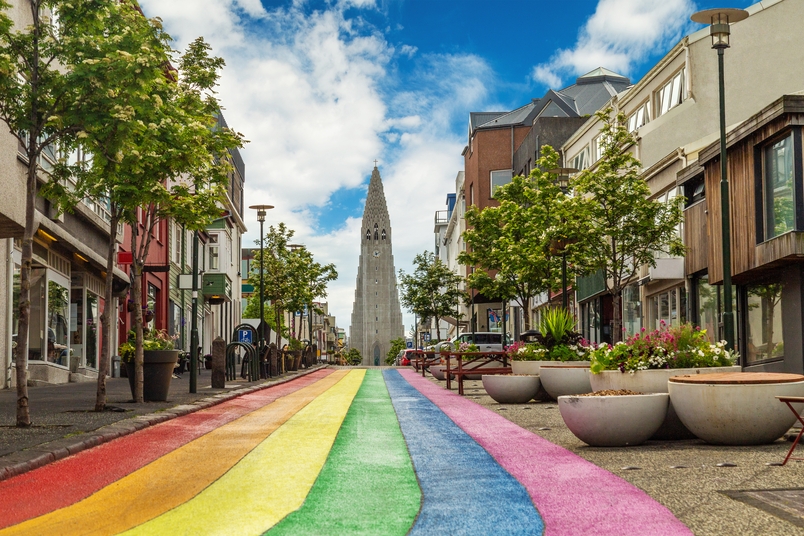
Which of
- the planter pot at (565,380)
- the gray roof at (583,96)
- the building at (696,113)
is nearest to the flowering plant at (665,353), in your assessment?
the planter pot at (565,380)

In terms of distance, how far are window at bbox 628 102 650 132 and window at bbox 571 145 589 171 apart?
7.30 meters

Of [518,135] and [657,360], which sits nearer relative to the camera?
[657,360]

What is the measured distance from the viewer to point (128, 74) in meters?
12.6

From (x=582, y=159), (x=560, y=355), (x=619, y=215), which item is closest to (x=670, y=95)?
(x=619, y=215)

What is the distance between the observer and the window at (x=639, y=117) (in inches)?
1438

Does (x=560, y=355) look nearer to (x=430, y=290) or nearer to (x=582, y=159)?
(x=582, y=159)

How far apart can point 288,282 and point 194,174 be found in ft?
126

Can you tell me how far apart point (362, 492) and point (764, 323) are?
64.9 feet

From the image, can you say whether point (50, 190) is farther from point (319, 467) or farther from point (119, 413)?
point (319, 467)

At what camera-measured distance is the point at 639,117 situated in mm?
37500

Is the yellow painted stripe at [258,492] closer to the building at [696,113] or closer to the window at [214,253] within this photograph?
the building at [696,113]

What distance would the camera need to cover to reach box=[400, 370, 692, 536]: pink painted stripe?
575cm

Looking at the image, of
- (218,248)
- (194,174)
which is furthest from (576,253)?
(218,248)

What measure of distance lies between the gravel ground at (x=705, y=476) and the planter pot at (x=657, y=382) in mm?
208
